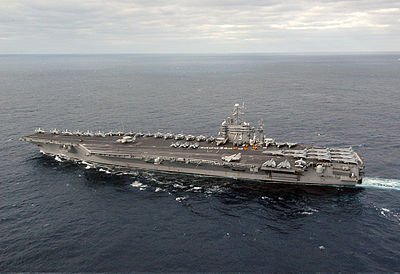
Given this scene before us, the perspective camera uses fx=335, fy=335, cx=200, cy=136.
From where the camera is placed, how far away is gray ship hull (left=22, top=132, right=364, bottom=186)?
47.2 metres

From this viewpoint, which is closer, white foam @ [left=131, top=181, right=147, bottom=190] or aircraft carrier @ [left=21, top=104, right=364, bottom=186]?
aircraft carrier @ [left=21, top=104, right=364, bottom=186]

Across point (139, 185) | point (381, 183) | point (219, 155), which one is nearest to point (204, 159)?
point (219, 155)

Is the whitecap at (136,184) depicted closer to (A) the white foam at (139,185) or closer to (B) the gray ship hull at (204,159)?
(A) the white foam at (139,185)

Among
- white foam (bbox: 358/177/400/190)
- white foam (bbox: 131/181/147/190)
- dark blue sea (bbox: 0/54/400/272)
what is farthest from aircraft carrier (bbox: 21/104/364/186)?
white foam (bbox: 131/181/147/190)

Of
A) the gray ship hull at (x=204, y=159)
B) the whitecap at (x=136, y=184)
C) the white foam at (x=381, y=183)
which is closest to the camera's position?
the white foam at (x=381, y=183)

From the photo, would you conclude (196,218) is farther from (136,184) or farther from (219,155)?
(219,155)

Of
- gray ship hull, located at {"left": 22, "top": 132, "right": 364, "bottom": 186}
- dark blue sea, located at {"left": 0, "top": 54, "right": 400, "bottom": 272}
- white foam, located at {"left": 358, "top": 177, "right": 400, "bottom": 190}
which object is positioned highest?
gray ship hull, located at {"left": 22, "top": 132, "right": 364, "bottom": 186}

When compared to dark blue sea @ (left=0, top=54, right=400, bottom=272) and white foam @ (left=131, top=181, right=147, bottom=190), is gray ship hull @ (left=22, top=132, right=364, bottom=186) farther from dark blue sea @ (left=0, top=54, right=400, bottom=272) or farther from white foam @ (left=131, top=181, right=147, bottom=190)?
white foam @ (left=131, top=181, right=147, bottom=190)

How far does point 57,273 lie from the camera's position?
2942 centimetres

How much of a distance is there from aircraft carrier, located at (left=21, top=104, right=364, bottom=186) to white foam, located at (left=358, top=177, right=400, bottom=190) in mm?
2190

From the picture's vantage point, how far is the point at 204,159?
2053 inches

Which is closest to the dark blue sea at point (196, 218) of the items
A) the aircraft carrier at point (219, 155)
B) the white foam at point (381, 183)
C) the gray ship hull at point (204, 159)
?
the white foam at point (381, 183)

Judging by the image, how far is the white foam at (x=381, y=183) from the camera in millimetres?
46094

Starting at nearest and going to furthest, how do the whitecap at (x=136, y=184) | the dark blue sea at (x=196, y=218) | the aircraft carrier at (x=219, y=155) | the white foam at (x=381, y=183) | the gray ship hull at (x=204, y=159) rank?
the dark blue sea at (x=196, y=218) → the white foam at (x=381, y=183) → the gray ship hull at (x=204, y=159) → the aircraft carrier at (x=219, y=155) → the whitecap at (x=136, y=184)
